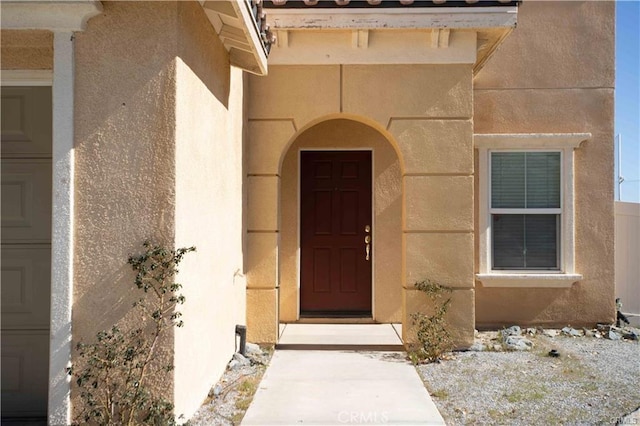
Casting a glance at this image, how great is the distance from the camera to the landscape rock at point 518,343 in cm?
645

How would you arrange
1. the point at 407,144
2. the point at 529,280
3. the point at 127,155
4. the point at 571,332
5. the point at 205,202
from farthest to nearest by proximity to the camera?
the point at 529,280, the point at 571,332, the point at 407,144, the point at 205,202, the point at 127,155

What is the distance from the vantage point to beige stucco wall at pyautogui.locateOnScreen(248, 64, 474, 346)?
6.36 meters

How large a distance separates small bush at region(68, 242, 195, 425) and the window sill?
4.87 metres

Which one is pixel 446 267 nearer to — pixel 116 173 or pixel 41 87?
pixel 116 173

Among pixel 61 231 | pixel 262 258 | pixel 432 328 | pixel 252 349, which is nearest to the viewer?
pixel 61 231

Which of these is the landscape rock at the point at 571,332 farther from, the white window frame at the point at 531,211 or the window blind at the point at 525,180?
the window blind at the point at 525,180

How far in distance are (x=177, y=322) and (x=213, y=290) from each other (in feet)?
3.53

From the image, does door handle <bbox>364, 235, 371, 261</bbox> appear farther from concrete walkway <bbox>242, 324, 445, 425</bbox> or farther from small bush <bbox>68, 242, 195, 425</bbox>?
small bush <bbox>68, 242, 195, 425</bbox>

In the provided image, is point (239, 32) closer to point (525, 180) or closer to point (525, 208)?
point (525, 180)

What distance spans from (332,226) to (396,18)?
3.25 metres

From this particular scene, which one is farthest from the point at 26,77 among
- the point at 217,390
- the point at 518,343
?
the point at 518,343

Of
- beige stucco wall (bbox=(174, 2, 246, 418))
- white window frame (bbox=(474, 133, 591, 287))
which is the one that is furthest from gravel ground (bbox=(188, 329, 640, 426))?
white window frame (bbox=(474, 133, 591, 287))

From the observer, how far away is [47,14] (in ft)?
12.6

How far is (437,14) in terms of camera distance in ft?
19.9
